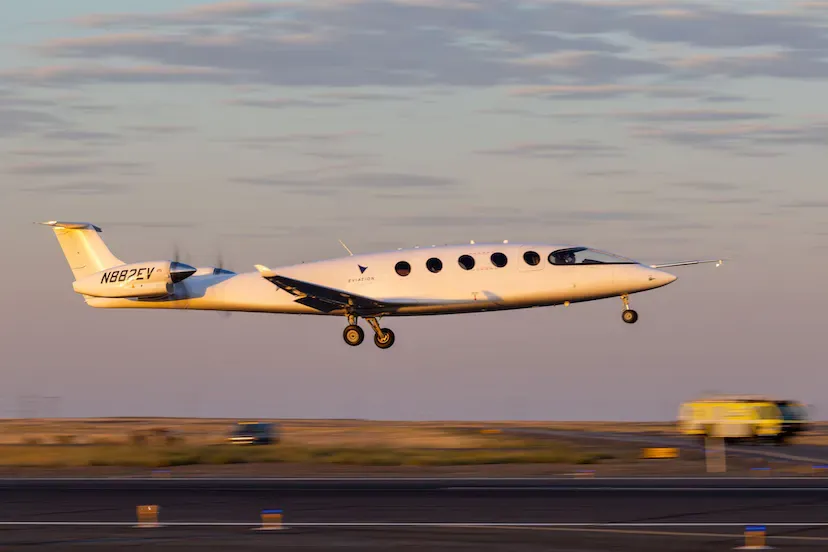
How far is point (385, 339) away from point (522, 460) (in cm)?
901

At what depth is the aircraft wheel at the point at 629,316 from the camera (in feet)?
127

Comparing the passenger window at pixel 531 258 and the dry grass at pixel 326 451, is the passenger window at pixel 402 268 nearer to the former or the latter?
the passenger window at pixel 531 258
